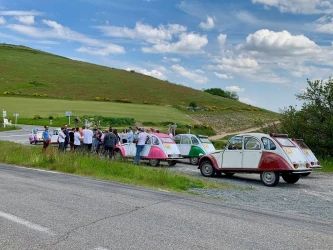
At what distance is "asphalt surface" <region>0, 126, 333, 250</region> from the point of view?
5754 millimetres

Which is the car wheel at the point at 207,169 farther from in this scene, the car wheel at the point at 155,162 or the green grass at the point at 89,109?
the green grass at the point at 89,109

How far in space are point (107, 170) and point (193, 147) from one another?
9264 mm

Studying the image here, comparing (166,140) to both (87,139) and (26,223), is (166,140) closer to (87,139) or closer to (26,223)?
(87,139)

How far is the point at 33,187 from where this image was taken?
1030 cm

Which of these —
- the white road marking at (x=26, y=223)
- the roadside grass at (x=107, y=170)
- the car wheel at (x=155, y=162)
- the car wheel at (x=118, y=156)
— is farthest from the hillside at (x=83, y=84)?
the white road marking at (x=26, y=223)

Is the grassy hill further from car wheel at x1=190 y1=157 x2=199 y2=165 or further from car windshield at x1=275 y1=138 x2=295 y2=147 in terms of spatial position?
car windshield at x1=275 y1=138 x2=295 y2=147

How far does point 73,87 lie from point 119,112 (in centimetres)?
2810

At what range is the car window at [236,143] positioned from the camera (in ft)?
50.9

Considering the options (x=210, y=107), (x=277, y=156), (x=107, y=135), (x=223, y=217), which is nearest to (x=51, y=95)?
(x=210, y=107)

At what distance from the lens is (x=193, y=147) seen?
22.6 m

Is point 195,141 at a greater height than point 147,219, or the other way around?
point 195,141

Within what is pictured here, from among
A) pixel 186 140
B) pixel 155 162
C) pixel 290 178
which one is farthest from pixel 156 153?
pixel 290 178

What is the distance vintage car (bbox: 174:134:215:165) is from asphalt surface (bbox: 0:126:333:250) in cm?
1068

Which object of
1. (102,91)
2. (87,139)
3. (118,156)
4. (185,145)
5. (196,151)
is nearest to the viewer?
(118,156)
